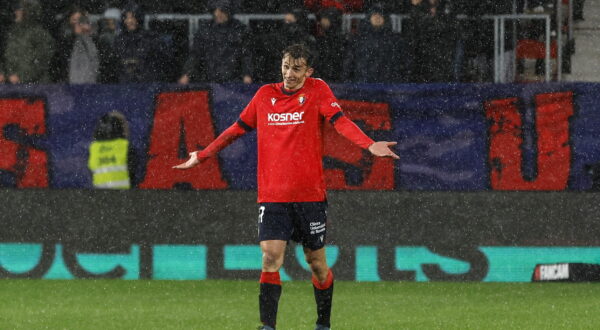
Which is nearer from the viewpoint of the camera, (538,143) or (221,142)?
(221,142)

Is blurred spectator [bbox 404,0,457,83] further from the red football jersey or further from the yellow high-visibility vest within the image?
the red football jersey

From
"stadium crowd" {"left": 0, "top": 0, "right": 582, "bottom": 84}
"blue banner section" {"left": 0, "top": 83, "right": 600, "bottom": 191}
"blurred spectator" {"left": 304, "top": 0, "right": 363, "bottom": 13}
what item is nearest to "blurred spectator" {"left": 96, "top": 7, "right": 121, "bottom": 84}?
"stadium crowd" {"left": 0, "top": 0, "right": 582, "bottom": 84}

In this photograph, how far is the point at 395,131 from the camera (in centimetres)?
1208

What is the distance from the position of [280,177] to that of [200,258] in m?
4.64

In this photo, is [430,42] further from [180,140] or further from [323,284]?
[323,284]

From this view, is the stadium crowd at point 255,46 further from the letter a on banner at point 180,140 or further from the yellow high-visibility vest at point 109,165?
the yellow high-visibility vest at point 109,165

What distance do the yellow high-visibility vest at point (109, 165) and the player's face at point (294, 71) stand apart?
505 cm

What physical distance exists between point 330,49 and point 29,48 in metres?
3.36

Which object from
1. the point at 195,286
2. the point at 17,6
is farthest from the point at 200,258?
the point at 17,6

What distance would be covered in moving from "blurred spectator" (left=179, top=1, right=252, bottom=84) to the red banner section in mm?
1618

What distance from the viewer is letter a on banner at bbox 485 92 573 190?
11906mm

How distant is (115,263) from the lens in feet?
39.9

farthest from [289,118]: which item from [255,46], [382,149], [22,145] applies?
[255,46]

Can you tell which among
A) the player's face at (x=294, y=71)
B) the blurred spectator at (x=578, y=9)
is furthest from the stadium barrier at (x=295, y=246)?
the blurred spectator at (x=578, y=9)
